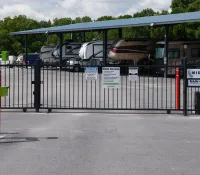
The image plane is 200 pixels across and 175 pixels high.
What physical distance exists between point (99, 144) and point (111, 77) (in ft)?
17.8

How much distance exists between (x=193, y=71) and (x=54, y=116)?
4331 millimetres

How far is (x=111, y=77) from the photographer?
15.9m

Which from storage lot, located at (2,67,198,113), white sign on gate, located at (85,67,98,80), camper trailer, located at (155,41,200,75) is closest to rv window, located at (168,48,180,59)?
camper trailer, located at (155,41,200,75)

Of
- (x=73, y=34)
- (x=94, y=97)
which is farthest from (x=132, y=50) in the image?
(x=73, y=34)

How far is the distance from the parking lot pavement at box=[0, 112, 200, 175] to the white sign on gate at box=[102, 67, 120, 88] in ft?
3.31

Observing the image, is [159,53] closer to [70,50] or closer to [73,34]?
[70,50]

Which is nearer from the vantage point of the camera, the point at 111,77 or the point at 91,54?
the point at 111,77

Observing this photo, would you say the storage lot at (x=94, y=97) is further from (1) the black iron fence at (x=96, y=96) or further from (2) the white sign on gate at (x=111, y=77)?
(2) the white sign on gate at (x=111, y=77)

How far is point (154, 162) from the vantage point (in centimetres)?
897

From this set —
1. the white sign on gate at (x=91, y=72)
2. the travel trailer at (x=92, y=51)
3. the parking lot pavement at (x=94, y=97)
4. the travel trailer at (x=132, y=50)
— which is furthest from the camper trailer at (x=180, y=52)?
the white sign on gate at (x=91, y=72)

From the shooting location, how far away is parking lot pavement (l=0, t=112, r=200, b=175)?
8.55 m

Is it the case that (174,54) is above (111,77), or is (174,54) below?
above

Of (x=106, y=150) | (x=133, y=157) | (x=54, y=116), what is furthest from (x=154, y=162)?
(x=54, y=116)

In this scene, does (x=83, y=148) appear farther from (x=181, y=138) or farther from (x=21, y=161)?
(x=181, y=138)
